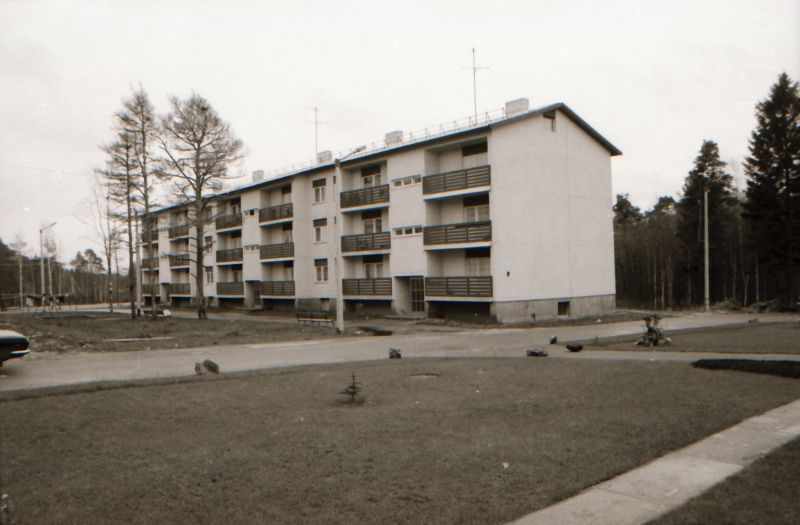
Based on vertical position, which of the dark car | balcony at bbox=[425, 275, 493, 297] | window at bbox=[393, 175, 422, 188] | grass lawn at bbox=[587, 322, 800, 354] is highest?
window at bbox=[393, 175, 422, 188]

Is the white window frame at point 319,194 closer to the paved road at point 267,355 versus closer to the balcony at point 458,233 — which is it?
the balcony at point 458,233

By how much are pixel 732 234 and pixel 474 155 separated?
35133 mm

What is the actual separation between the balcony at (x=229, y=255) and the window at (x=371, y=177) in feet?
58.5

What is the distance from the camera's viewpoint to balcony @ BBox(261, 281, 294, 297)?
46.5 meters

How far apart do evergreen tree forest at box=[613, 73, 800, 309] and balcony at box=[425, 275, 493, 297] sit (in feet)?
68.6

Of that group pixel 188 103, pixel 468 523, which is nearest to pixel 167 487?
pixel 468 523

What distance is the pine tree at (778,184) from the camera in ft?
134

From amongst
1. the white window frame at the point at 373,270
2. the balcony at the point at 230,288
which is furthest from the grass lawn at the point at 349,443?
the balcony at the point at 230,288

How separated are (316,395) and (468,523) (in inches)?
225

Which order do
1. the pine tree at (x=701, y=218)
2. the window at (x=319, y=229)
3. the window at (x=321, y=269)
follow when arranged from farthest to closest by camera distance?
the pine tree at (x=701, y=218), the window at (x=319, y=229), the window at (x=321, y=269)

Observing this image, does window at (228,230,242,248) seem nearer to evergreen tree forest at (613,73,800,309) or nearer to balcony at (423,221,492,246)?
balcony at (423,221,492,246)

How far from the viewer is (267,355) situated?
18.1 m

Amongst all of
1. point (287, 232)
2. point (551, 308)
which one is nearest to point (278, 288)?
point (287, 232)

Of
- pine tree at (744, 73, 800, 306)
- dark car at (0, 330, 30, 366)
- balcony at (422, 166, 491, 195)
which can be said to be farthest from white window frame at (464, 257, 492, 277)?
dark car at (0, 330, 30, 366)
